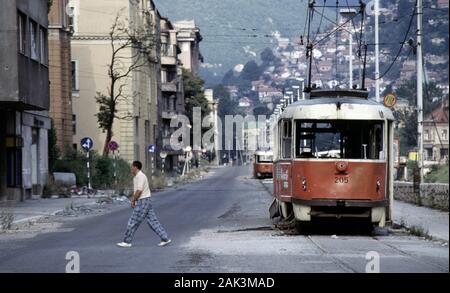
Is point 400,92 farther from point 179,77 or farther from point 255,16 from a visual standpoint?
point 179,77

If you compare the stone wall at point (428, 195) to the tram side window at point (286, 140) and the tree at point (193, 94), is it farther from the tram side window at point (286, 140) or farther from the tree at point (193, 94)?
the tree at point (193, 94)

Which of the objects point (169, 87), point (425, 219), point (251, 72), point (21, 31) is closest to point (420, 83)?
point (425, 219)

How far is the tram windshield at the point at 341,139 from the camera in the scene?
70.6 feet

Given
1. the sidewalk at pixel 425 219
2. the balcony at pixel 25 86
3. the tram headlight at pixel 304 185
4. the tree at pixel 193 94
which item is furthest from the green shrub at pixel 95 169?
the tree at pixel 193 94

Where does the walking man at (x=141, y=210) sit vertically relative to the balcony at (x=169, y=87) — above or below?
below

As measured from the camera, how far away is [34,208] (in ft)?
119

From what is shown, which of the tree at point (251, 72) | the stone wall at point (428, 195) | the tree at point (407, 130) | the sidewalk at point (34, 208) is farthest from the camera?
the tree at point (251, 72)

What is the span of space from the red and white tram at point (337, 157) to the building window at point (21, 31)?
1758 cm

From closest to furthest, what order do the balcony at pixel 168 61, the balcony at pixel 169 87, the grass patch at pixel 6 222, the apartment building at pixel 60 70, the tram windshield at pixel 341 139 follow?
the tram windshield at pixel 341 139 < the grass patch at pixel 6 222 < the apartment building at pixel 60 70 < the balcony at pixel 169 87 < the balcony at pixel 168 61

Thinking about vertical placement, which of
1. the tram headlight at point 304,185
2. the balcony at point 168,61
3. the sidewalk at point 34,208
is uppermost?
the balcony at point 168,61

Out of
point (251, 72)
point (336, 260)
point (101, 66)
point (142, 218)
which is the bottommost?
point (336, 260)

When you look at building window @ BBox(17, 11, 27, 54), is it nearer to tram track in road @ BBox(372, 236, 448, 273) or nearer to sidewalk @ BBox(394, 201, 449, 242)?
sidewalk @ BBox(394, 201, 449, 242)

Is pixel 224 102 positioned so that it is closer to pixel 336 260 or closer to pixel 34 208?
pixel 34 208

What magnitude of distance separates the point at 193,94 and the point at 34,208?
90.2 metres
